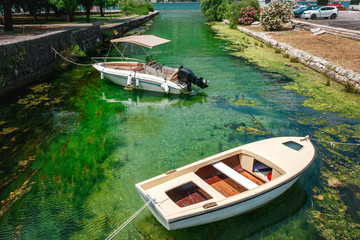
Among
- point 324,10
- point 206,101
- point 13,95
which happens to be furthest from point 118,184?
point 324,10

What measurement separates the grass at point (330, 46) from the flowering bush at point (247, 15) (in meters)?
15.0

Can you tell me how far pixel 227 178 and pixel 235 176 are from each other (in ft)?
2.07

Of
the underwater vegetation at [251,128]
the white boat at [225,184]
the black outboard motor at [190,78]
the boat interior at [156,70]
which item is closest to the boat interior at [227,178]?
the white boat at [225,184]

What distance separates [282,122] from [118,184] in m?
7.82

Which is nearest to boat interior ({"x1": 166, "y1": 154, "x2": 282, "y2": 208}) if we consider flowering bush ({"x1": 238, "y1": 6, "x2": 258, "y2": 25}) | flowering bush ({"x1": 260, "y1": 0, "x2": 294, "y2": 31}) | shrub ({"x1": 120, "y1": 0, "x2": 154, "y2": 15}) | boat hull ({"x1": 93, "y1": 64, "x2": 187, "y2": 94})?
boat hull ({"x1": 93, "y1": 64, "x2": 187, "y2": 94})

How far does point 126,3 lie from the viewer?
60.7 metres

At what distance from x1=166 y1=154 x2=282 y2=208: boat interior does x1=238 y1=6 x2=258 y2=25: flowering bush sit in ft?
130

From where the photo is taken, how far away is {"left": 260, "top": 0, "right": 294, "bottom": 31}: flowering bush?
2995cm

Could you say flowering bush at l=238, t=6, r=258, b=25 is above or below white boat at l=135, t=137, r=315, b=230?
above

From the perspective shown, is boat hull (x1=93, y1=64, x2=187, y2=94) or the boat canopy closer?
boat hull (x1=93, y1=64, x2=187, y2=94)

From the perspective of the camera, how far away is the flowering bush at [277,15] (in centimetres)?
2995

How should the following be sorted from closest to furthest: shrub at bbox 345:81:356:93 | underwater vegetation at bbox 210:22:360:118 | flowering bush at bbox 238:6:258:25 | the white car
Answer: underwater vegetation at bbox 210:22:360:118, shrub at bbox 345:81:356:93, the white car, flowering bush at bbox 238:6:258:25

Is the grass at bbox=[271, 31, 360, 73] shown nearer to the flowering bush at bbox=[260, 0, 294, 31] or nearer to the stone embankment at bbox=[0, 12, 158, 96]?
the flowering bush at bbox=[260, 0, 294, 31]

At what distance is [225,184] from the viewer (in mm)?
6578
